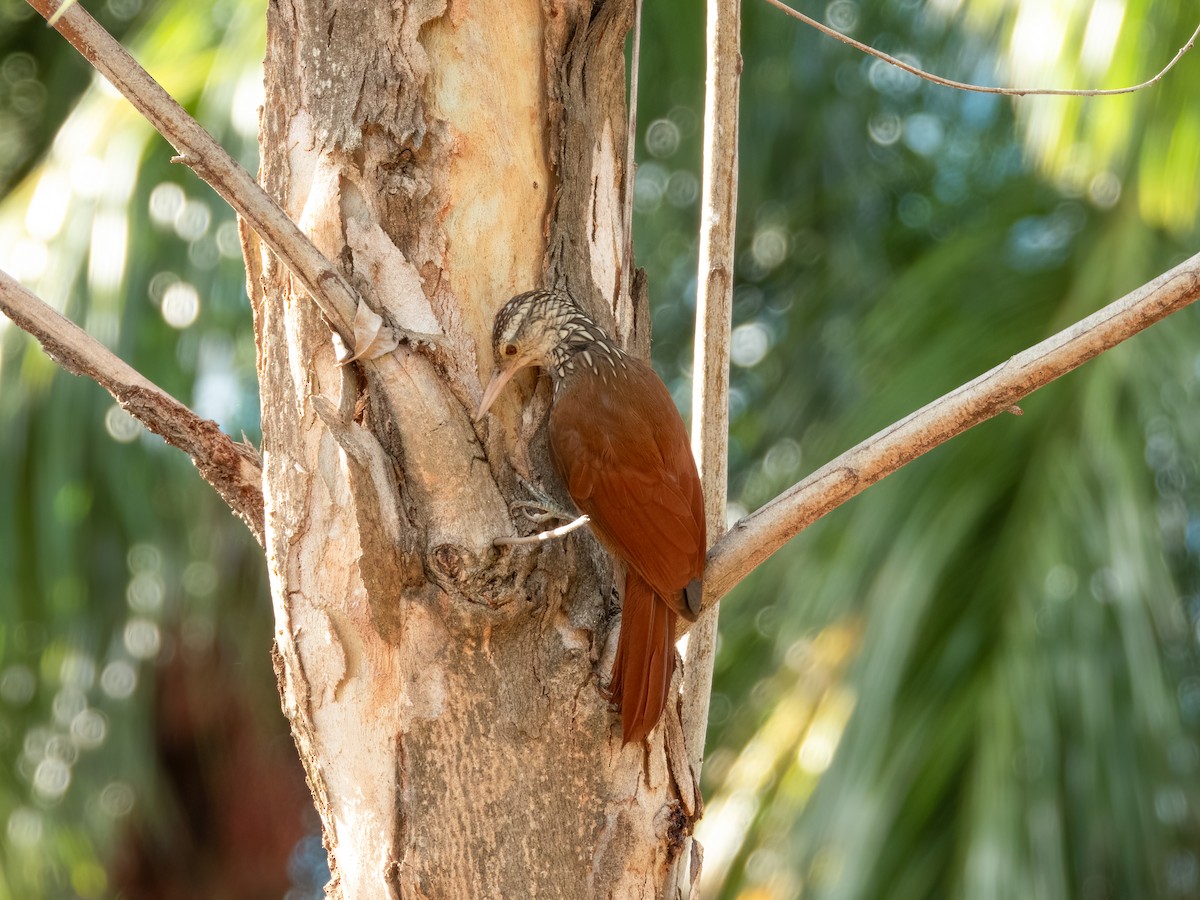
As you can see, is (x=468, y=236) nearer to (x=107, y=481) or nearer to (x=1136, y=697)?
(x=1136, y=697)

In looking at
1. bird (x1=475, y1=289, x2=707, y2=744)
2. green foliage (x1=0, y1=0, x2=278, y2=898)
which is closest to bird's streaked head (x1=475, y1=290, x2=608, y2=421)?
bird (x1=475, y1=289, x2=707, y2=744)

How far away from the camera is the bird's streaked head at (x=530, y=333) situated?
1.75m

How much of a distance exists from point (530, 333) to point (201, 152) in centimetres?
49

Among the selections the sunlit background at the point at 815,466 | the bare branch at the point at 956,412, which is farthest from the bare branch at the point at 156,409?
the sunlit background at the point at 815,466

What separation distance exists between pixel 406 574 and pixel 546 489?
32 centimetres

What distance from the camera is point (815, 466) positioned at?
4.14m

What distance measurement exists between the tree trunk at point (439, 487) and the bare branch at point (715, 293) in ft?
0.45

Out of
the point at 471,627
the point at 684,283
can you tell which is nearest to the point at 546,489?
the point at 471,627

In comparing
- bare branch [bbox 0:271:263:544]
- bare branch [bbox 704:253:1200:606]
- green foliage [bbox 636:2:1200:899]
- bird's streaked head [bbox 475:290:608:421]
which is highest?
bare branch [bbox 0:271:263:544]

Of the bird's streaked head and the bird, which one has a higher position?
the bird's streaked head

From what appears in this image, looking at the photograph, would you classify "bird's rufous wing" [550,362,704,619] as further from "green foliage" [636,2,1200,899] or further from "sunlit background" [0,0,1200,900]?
"green foliage" [636,2,1200,899]

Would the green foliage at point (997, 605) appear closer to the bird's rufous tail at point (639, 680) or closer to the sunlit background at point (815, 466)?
the sunlit background at point (815, 466)

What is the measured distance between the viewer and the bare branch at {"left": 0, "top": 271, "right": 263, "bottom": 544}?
1.77 meters

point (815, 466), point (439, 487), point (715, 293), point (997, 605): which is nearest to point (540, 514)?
point (439, 487)
